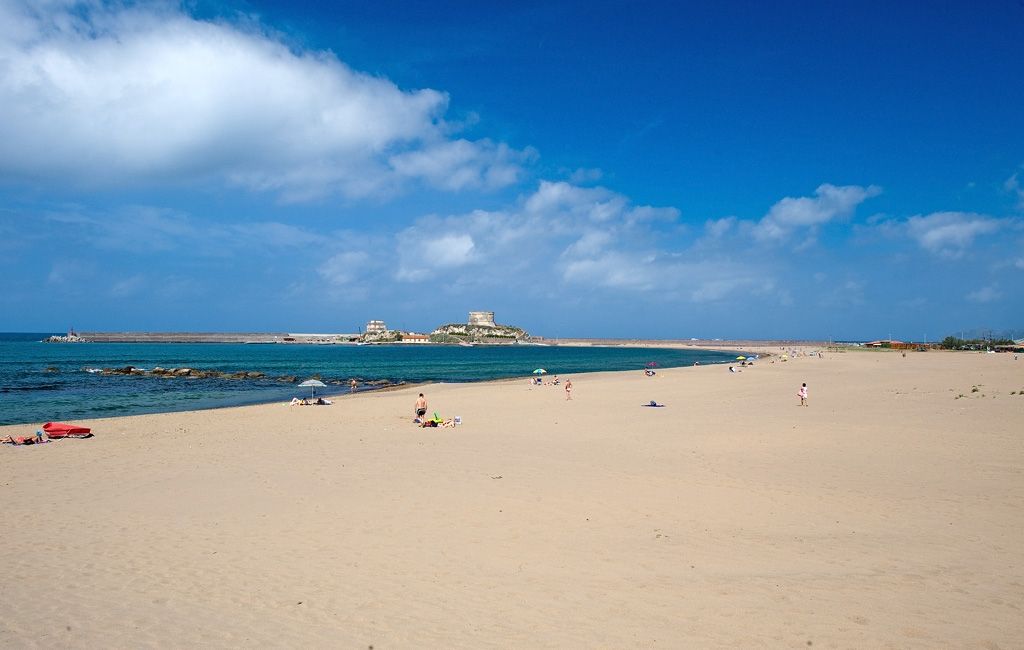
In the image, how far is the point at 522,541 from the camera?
8.19 meters

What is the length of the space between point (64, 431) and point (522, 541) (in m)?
17.2

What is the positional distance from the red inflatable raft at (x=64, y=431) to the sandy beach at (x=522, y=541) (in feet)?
4.10

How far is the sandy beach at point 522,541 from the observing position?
5.71 metres

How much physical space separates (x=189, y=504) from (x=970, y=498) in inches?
544

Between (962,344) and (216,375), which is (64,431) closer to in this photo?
(216,375)

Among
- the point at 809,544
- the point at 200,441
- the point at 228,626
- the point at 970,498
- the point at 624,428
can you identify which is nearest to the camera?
the point at 228,626

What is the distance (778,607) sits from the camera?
603 centimetres

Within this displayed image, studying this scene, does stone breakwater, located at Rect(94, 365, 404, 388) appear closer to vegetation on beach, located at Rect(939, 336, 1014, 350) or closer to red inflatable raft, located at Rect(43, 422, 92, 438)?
red inflatable raft, located at Rect(43, 422, 92, 438)

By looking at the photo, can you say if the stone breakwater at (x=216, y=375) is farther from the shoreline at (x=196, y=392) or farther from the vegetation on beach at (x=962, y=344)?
the vegetation on beach at (x=962, y=344)

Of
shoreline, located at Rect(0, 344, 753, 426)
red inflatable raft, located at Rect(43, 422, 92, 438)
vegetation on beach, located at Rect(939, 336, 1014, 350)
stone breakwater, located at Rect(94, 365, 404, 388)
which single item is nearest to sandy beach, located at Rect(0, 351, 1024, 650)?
red inflatable raft, located at Rect(43, 422, 92, 438)

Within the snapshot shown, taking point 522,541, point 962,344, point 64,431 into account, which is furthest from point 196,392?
point 962,344

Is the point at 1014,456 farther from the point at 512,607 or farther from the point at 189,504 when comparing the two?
the point at 189,504

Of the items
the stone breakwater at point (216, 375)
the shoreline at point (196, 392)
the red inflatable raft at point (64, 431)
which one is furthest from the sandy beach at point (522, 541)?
the stone breakwater at point (216, 375)

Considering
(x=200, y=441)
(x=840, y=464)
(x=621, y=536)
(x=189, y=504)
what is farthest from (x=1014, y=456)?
(x=200, y=441)
